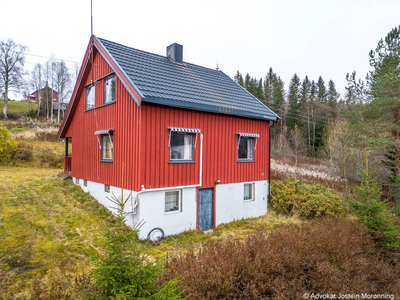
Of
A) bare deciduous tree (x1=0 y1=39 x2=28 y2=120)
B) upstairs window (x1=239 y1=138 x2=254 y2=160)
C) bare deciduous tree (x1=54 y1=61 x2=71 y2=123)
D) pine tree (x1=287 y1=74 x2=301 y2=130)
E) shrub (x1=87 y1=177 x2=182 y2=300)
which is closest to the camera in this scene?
shrub (x1=87 y1=177 x2=182 y2=300)

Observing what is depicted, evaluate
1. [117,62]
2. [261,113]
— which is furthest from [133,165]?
[261,113]

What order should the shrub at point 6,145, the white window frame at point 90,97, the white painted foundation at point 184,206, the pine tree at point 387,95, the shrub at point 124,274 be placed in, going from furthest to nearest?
the shrub at point 6,145
the pine tree at point 387,95
the white window frame at point 90,97
the white painted foundation at point 184,206
the shrub at point 124,274

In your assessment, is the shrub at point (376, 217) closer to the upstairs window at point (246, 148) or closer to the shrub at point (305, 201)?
the shrub at point (305, 201)

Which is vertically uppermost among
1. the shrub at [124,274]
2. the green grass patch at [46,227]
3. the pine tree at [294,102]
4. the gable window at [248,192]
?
the pine tree at [294,102]

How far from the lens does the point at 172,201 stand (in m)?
8.78

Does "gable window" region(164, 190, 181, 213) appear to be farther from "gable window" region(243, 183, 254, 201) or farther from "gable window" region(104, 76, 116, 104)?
"gable window" region(104, 76, 116, 104)

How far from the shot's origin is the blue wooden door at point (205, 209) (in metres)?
9.45

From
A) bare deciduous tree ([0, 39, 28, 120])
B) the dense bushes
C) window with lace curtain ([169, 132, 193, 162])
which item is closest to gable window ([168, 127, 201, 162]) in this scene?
window with lace curtain ([169, 132, 193, 162])

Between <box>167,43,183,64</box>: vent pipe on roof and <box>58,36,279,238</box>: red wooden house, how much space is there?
0.16ft

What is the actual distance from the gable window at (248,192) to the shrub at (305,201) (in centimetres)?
151

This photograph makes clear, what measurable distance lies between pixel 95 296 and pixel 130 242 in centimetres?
75

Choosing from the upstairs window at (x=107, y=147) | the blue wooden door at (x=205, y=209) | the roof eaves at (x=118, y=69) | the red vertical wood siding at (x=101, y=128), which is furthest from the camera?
the upstairs window at (x=107, y=147)

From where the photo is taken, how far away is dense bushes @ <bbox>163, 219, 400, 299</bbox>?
13.8ft

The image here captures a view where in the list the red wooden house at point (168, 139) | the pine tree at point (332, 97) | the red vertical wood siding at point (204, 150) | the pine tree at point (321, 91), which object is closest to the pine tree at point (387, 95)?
the red wooden house at point (168, 139)
